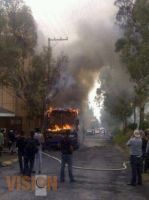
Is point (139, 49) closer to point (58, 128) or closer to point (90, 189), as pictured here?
point (90, 189)

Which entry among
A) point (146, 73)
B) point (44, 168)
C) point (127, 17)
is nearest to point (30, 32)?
point (127, 17)

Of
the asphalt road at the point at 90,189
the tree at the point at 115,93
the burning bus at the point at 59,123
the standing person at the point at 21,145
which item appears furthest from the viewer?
the tree at the point at 115,93

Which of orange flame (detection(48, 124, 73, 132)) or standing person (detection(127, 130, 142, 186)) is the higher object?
orange flame (detection(48, 124, 73, 132))

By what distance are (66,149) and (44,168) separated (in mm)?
4305

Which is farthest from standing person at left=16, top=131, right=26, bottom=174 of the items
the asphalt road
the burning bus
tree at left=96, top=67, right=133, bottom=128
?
tree at left=96, top=67, right=133, bottom=128

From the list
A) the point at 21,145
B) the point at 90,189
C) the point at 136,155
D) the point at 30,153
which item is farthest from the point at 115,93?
the point at 90,189

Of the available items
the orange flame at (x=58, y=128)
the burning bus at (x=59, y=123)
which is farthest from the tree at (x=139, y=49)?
the orange flame at (x=58, y=128)

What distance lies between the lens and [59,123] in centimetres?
3916

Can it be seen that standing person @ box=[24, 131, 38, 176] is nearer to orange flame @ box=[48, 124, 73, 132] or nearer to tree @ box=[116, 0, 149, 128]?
tree @ box=[116, 0, 149, 128]

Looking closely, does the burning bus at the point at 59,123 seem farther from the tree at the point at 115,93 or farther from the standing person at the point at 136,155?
the standing person at the point at 136,155

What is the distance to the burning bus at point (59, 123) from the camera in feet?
127

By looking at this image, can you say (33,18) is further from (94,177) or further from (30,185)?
(30,185)

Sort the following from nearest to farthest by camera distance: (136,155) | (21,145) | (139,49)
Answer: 1. (136,155)
2. (21,145)
3. (139,49)

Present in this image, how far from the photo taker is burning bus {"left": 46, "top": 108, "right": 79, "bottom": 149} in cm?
3878
